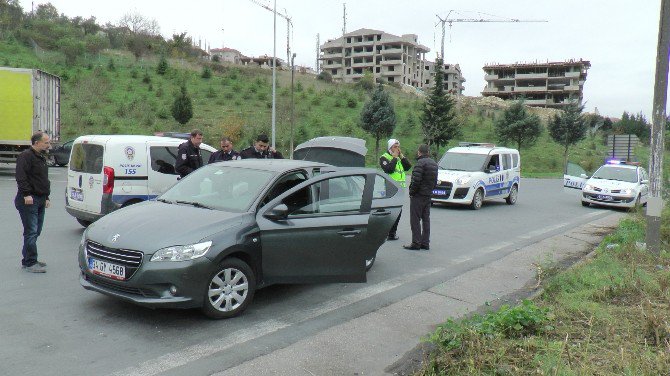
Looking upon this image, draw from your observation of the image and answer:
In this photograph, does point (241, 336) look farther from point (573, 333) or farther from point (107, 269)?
point (573, 333)

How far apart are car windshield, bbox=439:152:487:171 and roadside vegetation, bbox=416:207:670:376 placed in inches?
377

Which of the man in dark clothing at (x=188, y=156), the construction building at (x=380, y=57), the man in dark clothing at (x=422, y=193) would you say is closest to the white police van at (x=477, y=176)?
the man in dark clothing at (x=422, y=193)

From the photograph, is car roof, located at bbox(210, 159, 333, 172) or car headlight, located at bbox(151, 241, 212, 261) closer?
car headlight, located at bbox(151, 241, 212, 261)

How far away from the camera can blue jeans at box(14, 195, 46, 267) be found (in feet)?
22.4

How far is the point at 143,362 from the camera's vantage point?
176 inches

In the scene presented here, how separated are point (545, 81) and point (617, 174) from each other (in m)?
93.5

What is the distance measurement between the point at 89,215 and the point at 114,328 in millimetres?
4316

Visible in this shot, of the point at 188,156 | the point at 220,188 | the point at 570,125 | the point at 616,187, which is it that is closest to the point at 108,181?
the point at 188,156

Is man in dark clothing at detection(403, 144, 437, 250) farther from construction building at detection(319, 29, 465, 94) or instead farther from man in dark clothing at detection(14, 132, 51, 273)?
construction building at detection(319, 29, 465, 94)

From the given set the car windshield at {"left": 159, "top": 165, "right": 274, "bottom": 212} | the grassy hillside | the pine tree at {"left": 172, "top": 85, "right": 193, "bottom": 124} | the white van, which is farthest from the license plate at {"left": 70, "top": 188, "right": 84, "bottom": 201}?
the pine tree at {"left": 172, "top": 85, "right": 193, "bottom": 124}

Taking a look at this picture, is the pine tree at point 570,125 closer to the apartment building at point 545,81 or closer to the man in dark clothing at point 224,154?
the man in dark clothing at point 224,154

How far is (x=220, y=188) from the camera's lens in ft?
20.8

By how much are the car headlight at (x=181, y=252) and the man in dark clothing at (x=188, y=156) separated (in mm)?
4370

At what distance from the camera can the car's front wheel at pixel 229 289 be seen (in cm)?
535
